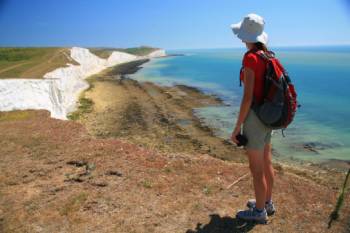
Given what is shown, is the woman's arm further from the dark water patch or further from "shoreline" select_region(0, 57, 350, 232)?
the dark water patch

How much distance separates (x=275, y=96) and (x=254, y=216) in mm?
2082

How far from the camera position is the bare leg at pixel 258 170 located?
5324mm

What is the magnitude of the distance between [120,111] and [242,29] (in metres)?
23.4

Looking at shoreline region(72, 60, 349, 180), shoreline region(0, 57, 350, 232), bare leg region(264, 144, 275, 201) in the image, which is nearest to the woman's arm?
bare leg region(264, 144, 275, 201)

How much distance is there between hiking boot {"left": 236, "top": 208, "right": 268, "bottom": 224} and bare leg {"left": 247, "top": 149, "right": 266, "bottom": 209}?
0.82 ft

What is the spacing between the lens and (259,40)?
5066mm

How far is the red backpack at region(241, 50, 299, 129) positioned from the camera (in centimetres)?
490

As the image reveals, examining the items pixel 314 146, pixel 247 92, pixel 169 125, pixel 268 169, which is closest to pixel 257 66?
pixel 247 92

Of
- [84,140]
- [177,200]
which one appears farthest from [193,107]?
[177,200]

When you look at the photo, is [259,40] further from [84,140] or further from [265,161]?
[84,140]

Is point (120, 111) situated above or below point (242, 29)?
below

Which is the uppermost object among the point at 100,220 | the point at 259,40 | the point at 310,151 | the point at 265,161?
the point at 259,40

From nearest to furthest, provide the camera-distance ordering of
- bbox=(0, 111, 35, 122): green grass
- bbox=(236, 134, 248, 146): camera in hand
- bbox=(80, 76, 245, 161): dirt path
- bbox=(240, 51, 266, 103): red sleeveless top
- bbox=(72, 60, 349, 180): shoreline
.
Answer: bbox=(240, 51, 266, 103): red sleeveless top < bbox=(236, 134, 248, 146): camera in hand < bbox=(72, 60, 349, 180): shoreline < bbox=(80, 76, 245, 161): dirt path < bbox=(0, 111, 35, 122): green grass

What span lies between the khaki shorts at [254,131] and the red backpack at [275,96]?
16 cm
